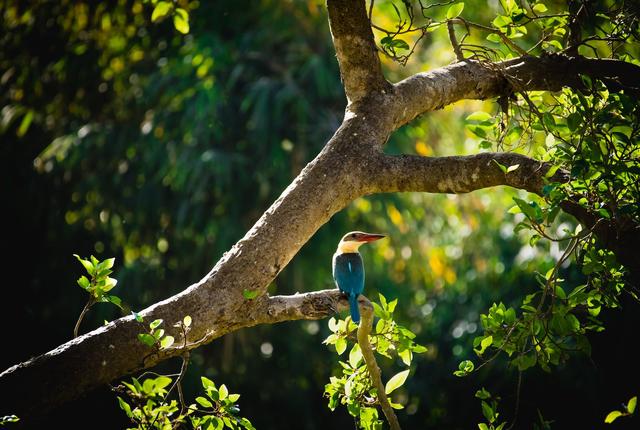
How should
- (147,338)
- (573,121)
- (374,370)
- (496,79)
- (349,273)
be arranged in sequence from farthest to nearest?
(349,273) < (496,79) < (374,370) < (573,121) < (147,338)

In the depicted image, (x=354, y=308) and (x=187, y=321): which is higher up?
(x=187, y=321)

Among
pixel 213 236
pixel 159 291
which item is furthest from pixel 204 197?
pixel 159 291

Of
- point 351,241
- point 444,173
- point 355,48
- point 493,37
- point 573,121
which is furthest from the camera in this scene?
point 351,241

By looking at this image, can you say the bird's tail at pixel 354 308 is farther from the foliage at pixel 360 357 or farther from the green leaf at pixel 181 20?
the green leaf at pixel 181 20

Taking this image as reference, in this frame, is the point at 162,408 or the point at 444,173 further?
the point at 444,173

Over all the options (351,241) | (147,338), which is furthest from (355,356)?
(351,241)

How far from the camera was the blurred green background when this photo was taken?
24.9 feet

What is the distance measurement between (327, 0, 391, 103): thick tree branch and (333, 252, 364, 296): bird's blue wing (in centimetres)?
100

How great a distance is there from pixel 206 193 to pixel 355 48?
18.3 feet

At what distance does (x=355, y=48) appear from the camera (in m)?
2.51

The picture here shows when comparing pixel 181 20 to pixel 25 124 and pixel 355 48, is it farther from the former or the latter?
pixel 25 124

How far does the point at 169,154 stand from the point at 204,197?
2.02 ft

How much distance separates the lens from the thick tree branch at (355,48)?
96.5 inches

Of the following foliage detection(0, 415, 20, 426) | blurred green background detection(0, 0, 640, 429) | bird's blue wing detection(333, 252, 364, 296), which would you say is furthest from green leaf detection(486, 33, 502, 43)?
blurred green background detection(0, 0, 640, 429)
